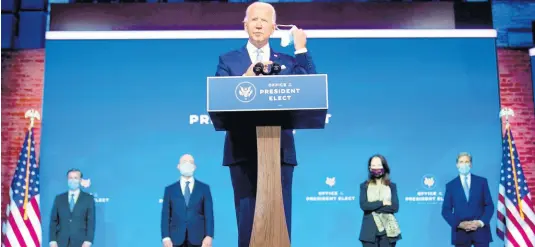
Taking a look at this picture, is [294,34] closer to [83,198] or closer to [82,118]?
[83,198]

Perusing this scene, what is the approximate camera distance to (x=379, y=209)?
4.32m

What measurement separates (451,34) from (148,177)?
143 inches

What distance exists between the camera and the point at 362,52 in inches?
245

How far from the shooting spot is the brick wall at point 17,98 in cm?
613

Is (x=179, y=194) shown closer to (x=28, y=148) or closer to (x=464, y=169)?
(x=28, y=148)

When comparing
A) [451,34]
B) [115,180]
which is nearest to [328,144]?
[451,34]

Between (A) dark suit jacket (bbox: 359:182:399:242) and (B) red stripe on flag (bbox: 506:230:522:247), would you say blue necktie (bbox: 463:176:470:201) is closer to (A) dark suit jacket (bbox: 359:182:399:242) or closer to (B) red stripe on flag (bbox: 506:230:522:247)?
(B) red stripe on flag (bbox: 506:230:522:247)

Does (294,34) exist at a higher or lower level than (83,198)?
higher

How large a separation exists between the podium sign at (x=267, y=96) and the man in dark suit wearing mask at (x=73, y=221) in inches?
130

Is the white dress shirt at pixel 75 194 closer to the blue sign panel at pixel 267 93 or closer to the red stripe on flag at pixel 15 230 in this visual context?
the red stripe on flag at pixel 15 230

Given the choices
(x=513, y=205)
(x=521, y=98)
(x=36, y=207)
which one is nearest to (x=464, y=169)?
(x=513, y=205)

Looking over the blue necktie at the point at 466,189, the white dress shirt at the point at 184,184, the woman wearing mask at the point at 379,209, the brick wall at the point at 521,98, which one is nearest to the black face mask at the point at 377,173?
the woman wearing mask at the point at 379,209

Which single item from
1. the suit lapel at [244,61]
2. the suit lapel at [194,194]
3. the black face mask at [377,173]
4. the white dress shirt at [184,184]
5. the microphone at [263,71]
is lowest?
the suit lapel at [194,194]

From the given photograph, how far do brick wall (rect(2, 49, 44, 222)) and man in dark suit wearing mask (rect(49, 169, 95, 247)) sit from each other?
3.43 ft
